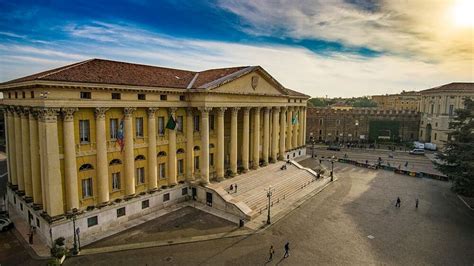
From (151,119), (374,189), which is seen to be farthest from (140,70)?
(374,189)

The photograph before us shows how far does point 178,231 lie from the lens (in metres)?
26.4

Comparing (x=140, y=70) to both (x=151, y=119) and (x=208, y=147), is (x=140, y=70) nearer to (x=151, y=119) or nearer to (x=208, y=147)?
(x=151, y=119)

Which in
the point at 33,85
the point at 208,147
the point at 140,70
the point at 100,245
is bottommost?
the point at 100,245

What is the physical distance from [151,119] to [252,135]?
1729 cm

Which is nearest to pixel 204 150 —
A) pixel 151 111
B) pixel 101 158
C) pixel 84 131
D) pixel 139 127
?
pixel 151 111

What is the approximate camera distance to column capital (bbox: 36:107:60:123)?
71.9 feet

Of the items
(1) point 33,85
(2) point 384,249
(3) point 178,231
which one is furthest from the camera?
(3) point 178,231

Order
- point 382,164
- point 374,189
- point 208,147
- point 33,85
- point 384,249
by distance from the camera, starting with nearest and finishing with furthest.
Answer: point 33,85 → point 384,249 → point 208,147 → point 374,189 → point 382,164

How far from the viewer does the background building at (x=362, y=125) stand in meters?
76.1

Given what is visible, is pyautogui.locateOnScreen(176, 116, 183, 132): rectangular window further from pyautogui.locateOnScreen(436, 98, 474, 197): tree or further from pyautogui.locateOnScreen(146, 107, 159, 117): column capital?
pyautogui.locateOnScreen(436, 98, 474, 197): tree

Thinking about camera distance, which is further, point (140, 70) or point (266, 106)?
point (266, 106)

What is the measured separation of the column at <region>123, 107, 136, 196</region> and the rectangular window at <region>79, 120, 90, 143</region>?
3.18 m

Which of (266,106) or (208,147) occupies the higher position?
(266,106)

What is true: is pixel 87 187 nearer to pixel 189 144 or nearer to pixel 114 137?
pixel 114 137
